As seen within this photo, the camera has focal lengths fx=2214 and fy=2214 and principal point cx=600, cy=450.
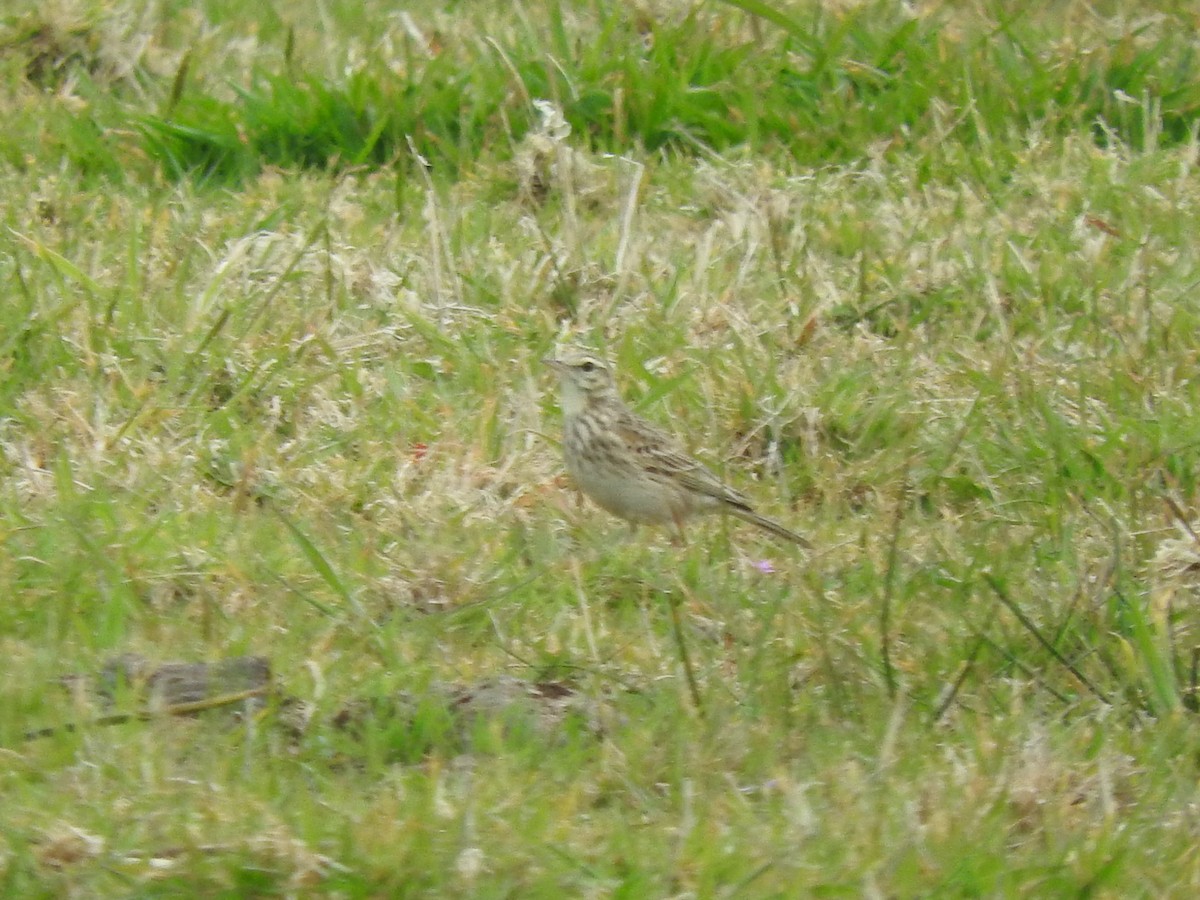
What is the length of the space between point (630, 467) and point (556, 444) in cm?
48

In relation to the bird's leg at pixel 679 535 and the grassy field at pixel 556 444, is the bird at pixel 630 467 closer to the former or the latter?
the bird's leg at pixel 679 535

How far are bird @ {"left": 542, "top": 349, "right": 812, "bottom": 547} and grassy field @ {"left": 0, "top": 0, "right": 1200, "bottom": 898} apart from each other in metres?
0.13

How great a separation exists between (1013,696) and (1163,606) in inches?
15.5

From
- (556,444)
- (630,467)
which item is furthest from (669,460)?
(556,444)

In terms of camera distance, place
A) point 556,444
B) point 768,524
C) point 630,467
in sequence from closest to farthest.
→ point 768,524
point 630,467
point 556,444

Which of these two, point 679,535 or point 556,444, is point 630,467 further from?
point 556,444

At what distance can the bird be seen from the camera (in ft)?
20.0

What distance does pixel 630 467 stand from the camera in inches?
241

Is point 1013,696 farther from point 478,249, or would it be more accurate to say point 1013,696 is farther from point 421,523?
point 478,249

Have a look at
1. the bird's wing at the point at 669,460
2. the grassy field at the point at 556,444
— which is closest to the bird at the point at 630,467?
the bird's wing at the point at 669,460

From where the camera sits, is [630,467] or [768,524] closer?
[768,524]

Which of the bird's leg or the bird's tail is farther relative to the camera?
the bird's leg

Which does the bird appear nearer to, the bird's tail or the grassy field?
the bird's tail

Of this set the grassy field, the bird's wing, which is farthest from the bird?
the grassy field
